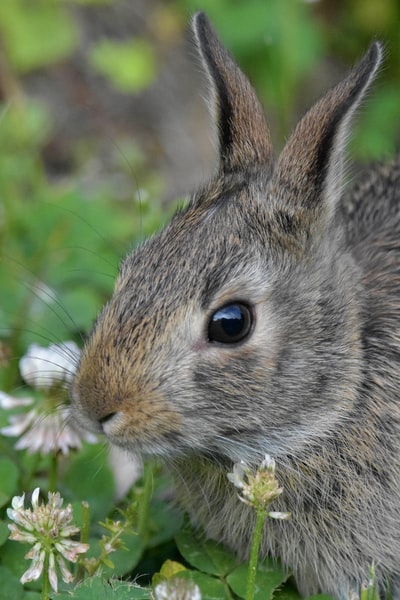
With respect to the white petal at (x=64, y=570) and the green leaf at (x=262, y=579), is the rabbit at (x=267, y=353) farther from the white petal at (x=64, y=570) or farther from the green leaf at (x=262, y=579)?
the white petal at (x=64, y=570)

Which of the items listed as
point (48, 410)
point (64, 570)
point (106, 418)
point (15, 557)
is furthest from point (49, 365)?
point (64, 570)

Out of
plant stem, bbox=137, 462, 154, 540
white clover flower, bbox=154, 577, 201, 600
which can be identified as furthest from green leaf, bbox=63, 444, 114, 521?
white clover flower, bbox=154, 577, 201, 600

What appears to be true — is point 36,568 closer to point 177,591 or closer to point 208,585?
point 177,591

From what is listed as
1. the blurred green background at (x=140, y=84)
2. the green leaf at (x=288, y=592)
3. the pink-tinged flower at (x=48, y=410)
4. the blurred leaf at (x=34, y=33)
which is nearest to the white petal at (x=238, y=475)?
the green leaf at (x=288, y=592)

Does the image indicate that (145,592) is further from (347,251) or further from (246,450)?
(347,251)

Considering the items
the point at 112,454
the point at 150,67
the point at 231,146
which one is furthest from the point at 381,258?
the point at 150,67

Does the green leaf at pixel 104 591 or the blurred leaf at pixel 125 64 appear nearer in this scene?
the green leaf at pixel 104 591
